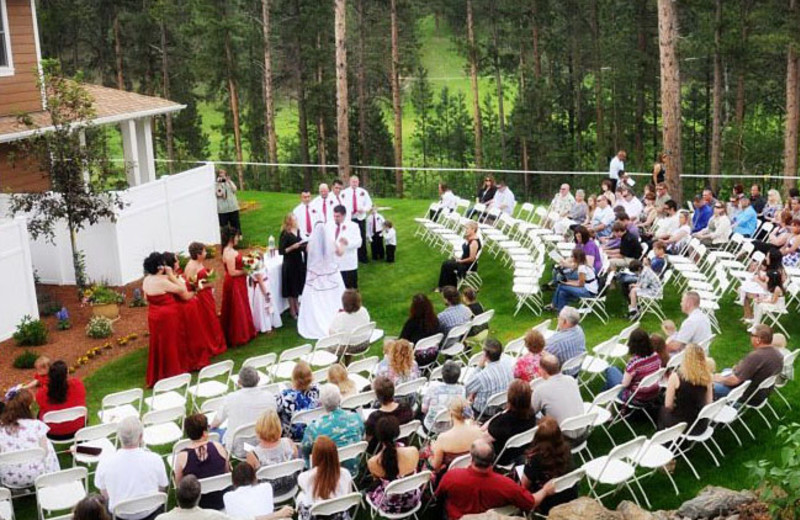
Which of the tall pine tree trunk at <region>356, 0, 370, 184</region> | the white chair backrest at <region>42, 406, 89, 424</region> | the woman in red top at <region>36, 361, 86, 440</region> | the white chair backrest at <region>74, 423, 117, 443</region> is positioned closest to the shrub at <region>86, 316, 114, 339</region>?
the woman in red top at <region>36, 361, 86, 440</region>

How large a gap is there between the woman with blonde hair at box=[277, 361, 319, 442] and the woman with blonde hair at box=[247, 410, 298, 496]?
1.05 metres

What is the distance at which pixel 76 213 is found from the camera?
1584 cm

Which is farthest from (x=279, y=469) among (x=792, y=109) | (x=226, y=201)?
(x=792, y=109)

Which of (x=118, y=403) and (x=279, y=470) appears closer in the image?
(x=279, y=470)

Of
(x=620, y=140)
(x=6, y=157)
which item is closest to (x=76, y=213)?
(x=6, y=157)

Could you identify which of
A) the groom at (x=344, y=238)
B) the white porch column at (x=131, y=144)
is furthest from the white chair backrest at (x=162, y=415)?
the white porch column at (x=131, y=144)

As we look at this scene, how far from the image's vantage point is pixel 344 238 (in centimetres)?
1482

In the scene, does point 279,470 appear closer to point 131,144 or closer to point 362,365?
point 362,365

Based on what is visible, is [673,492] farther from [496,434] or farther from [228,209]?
[228,209]

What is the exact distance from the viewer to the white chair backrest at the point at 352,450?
8.30 metres

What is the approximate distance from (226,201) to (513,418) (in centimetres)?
1263

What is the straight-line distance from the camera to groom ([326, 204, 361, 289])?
14641mm

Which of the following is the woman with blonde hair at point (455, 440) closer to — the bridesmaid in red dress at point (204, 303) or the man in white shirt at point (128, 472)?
the man in white shirt at point (128, 472)

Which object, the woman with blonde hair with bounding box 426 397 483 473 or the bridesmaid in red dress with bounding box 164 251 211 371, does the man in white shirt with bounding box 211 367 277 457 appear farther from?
the bridesmaid in red dress with bounding box 164 251 211 371
